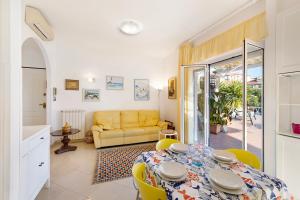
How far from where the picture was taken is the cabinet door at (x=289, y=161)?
163cm

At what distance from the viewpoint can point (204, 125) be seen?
3.26 meters

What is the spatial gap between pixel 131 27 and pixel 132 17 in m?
0.32

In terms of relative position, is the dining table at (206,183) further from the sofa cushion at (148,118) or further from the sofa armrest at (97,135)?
the sofa cushion at (148,118)

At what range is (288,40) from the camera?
5.64 ft

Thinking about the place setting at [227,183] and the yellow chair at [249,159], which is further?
the yellow chair at [249,159]

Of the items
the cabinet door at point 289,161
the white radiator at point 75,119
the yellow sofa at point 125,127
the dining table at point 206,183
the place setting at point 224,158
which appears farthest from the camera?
the white radiator at point 75,119

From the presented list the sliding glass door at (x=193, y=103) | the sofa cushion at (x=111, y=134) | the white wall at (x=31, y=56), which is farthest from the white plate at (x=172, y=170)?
the white wall at (x=31, y=56)

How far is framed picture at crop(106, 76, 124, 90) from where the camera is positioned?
4.61 m

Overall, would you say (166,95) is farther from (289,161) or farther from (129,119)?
(289,161)

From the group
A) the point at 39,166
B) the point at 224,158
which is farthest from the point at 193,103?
the point at 39,166

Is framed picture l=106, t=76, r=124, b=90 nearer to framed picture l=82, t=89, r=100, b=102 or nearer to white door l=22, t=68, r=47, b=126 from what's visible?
framed picture l=82, t=89, r=100, b=102

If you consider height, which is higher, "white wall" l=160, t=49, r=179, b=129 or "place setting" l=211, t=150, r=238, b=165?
"white wall" l=160, t=49, r=179, b=129

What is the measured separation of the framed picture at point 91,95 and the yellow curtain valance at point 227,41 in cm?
278

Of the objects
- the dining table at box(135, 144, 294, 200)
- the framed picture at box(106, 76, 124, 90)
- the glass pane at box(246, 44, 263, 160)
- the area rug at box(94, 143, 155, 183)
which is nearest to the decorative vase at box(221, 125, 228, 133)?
the glass pane at box(246, 44, 263, 160)
